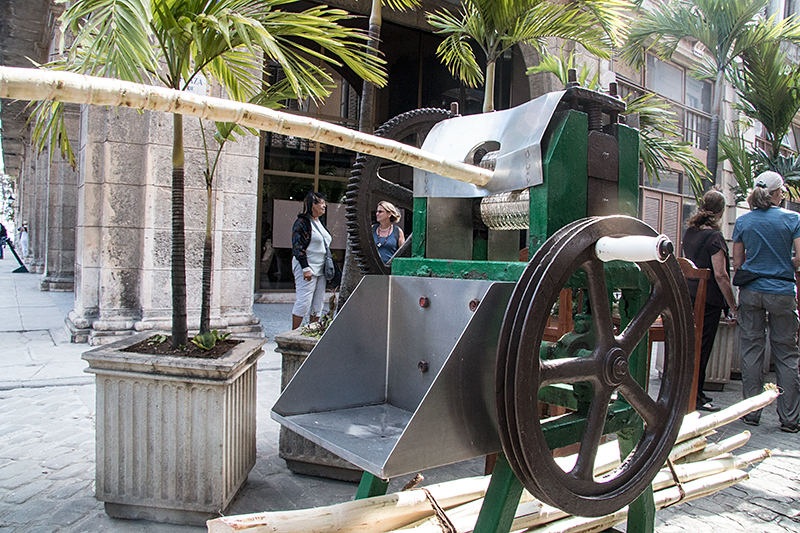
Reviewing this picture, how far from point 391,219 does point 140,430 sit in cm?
356

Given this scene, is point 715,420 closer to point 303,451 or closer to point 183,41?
point 303,451

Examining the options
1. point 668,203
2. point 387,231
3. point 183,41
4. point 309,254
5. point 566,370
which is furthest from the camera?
point 668,203

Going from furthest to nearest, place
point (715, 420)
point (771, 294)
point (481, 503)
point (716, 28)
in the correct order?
1. point (716, 28)
2. point (771, 294)
3. point (715, 420)
4. point (481, 503)

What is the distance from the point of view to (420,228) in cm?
203

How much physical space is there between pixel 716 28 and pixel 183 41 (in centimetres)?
826

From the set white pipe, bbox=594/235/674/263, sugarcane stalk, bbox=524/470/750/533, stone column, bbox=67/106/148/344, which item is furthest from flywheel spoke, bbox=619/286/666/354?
stone column, bbox=67/106/148/344

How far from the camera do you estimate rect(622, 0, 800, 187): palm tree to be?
305 inches

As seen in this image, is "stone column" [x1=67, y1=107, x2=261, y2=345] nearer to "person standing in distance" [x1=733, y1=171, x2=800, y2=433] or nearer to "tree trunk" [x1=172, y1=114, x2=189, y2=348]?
"tree trunk" [x1=172, y1=114, x2=189, y2=348]

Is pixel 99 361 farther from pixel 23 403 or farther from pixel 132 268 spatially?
pixel 132 268

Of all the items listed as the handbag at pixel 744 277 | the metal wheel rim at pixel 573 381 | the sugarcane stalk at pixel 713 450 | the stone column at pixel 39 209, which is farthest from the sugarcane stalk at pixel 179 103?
the stone column at pixel 39 209

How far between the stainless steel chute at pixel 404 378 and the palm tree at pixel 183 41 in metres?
1.10

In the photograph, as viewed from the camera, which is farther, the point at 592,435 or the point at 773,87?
the point at 773,87

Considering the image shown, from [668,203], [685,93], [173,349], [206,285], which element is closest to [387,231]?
[206,285]

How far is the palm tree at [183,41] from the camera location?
2.07m
